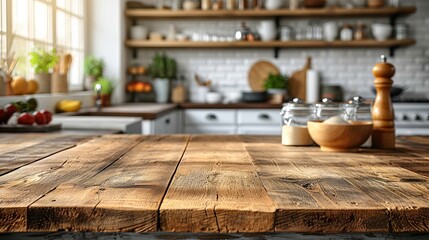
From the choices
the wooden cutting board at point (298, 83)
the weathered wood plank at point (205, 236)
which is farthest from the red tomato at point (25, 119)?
the wooden cutting board at point (298, 83)

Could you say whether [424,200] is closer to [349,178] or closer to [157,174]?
[349,178]

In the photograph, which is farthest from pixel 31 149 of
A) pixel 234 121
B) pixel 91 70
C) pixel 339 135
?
pixel 234 121

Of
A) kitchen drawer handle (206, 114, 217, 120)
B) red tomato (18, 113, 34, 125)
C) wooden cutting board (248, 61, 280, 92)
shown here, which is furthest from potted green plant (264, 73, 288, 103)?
red tomato (18, 113, 34, 125)

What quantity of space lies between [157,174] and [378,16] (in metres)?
5.78

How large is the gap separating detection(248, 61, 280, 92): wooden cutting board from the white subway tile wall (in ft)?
0.20

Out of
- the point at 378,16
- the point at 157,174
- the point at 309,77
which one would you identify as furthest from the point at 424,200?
the point at 378,16

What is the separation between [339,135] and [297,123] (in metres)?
0.26

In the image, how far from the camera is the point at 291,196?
1310mm

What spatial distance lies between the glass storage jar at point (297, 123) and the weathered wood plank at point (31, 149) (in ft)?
2.68

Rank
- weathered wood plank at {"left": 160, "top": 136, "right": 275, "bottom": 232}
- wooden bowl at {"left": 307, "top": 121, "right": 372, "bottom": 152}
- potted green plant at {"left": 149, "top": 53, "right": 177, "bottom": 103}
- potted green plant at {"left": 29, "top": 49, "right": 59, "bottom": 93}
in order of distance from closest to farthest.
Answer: weathered wood plank at {"left": 160, "top": 136, "right": 275, "bottom": 232} < wooden bowl at {"left": 307, "top": 121, "right": 372, "bottom": 152} < potted green plant at {"left": 29, "top": 49, "right": 59, "bottom": 93} < potted green plant at {"left": 149, "top": 53, "right": 177, "bottom": 103}

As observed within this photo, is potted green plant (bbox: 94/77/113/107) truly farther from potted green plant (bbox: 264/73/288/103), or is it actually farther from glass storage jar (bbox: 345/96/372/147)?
glass storage jar (bbox: 345/96/372/147)

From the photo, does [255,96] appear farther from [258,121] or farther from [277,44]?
[277,44]

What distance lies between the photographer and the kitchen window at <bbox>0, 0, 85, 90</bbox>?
4.44 meters

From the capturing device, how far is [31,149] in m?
2.22
